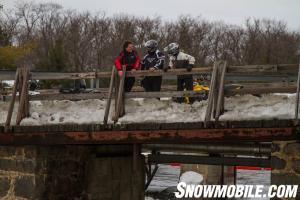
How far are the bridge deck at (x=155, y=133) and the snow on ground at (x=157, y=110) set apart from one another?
0.13 meters

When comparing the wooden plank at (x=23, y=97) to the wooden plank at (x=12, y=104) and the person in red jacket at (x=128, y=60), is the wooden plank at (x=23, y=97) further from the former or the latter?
the person in red jacket at (x=128, y=60)

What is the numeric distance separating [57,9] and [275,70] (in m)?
53.9

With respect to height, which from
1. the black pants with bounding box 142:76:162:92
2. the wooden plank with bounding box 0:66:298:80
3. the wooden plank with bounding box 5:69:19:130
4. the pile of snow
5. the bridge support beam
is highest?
the wooden plank with bounding box 0:66:298:80

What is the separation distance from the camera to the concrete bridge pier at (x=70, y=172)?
10.9 metres

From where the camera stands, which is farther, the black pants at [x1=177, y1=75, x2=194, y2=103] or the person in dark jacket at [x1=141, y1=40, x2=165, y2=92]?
the person in dark jacket at [x1=141, y1=40, x2=165, y2=92]

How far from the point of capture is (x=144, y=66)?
34.6 feet

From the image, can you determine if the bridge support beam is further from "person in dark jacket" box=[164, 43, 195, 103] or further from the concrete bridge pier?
the concrete bridge pier

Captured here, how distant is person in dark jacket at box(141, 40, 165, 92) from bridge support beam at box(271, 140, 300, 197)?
2.72 meters

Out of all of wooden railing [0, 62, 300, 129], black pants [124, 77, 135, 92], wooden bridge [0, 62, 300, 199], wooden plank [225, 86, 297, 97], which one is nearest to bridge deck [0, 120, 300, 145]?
wooden bridge [0, 62, 300, 199]

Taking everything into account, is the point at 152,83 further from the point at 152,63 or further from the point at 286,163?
the point at 286,163

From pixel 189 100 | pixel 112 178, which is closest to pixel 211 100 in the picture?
pixel 189 100

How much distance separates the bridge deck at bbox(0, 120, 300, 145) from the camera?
8359 mm

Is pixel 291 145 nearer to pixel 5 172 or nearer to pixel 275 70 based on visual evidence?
pixel 275 70

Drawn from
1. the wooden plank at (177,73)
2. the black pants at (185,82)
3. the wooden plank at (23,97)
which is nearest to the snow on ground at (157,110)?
the wooden plank at (23,97)
